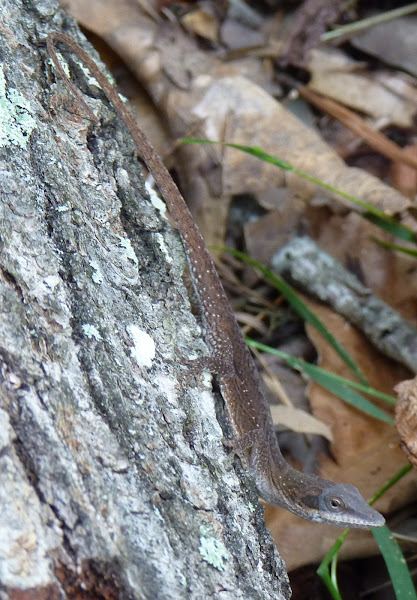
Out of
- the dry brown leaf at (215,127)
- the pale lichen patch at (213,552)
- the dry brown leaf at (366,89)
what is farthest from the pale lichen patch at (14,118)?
the dry brown leaf at (366,89)

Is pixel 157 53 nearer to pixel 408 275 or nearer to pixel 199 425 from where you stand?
pixel 408 275

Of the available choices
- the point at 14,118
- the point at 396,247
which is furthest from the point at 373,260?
the point at 14,118

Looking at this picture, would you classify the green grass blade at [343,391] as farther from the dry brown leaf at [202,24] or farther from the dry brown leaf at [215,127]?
the dry brown leaf at [202,24]

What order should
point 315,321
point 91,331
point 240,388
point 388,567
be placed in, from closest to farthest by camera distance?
point 91,331
point 388,567
point 240,388
point 315,321

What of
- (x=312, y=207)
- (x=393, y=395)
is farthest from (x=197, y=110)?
(x=393, y=395)

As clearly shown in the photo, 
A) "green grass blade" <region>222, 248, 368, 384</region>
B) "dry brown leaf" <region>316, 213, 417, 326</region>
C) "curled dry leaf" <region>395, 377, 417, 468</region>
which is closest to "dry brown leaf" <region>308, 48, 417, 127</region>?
"dry brown leaf" <region>316, 213, 417, 326</region>

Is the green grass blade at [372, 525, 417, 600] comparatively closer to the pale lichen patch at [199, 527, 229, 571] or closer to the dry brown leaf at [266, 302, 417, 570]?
the dry brown leaf at [266, 302, 417, 570]

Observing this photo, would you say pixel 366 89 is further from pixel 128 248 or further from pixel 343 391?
pixel 128 248
